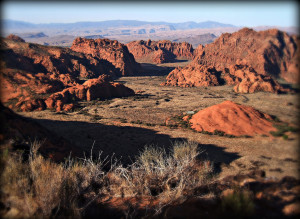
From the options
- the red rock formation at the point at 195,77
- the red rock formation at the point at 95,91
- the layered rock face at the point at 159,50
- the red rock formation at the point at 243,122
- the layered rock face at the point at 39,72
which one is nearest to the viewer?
the red rock formation at the point at 243,122

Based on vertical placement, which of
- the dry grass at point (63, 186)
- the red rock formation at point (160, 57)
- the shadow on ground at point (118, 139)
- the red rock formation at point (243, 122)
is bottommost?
the shadow on ground at point (118, 139)

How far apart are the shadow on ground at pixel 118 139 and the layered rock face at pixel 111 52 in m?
51.9

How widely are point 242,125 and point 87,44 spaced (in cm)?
7727

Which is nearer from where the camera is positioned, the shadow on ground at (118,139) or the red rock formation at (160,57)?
the shadow on ground at (118,139)

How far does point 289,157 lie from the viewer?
205 inches

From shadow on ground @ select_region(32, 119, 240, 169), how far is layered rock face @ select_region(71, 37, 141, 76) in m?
51.9

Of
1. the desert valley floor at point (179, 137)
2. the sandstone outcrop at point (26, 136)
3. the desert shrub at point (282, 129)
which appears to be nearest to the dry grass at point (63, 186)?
the sandstone outcrop at point (26, 136)

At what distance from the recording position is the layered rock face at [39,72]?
23.6 ft

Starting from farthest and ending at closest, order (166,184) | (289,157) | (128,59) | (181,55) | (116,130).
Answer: (181,55)
(128,59)
(116,130)
(166,184)
(289,157)

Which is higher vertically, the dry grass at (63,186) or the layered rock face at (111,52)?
the layered rock face at (111,52)

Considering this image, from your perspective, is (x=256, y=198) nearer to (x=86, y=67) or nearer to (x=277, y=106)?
(x=277, y=106)

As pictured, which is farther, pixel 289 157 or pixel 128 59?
pixel 128 59

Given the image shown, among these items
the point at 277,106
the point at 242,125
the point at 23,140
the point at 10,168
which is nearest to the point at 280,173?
the point at 242,125

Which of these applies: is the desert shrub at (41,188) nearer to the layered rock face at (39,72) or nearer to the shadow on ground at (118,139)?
the layered rock face at (39,72)
